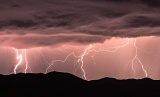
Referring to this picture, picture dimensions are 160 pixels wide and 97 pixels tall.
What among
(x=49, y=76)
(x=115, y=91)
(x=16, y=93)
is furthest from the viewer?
(x=49, y=76)

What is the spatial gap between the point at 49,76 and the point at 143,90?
→ 76.9 feet

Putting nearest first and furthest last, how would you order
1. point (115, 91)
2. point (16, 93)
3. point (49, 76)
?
1. point (16, 93)
2. point (115, 91)
3. point (49, 76)

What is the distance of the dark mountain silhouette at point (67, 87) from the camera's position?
76875mm

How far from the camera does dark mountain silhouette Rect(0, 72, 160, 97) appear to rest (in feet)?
252

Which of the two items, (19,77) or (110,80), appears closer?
(19,77)

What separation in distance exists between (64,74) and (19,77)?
1243 centimetres

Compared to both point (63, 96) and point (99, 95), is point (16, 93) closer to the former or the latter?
point (63, 96)

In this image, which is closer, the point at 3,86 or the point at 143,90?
the point at 3,86

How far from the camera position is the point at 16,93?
74312mm

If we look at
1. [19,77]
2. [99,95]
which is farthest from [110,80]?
[19,77]

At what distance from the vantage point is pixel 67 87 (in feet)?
272

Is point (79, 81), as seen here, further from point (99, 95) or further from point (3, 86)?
point (3, 86)

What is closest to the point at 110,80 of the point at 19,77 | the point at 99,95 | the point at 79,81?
the point at 79,81

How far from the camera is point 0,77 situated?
278 feet
